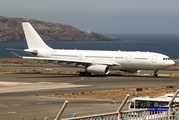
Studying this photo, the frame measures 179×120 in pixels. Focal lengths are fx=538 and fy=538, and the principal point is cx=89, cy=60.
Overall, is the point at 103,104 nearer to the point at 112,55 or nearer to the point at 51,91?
the point at 51,91

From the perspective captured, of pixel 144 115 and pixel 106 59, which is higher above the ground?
pixel 144 115

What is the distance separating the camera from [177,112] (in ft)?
70.7

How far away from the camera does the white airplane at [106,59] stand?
7606 centimetres

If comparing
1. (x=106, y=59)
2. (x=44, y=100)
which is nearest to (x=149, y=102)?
(x=44, y=100)

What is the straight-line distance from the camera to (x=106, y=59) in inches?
3137

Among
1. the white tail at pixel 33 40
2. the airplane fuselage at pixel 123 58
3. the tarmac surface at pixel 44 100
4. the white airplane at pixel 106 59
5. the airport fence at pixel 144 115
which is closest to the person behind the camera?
the airport fence at pixel 144 115

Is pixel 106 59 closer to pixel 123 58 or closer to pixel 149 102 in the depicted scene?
pixel 123 58

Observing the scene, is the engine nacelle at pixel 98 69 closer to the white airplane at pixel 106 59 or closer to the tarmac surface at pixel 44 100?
the white airplane at pixel 106 59

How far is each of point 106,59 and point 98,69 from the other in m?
2.14

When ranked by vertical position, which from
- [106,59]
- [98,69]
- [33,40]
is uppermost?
[33,40]

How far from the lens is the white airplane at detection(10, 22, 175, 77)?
250 feet

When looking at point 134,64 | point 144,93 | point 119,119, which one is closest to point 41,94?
point 144,93

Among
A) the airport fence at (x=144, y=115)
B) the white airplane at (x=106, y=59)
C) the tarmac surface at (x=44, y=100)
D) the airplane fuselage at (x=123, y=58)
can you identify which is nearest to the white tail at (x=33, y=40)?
the white airplane at (x=106, y=59)

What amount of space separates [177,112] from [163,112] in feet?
2.43
